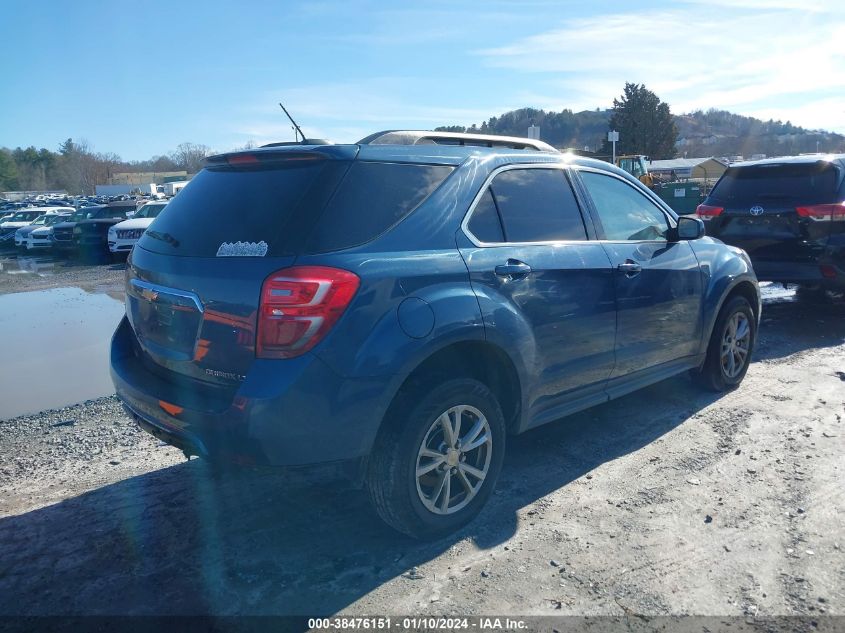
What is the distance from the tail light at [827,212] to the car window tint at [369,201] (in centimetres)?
578

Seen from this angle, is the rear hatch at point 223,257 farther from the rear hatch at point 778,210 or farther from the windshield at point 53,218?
the windshield at point 53,218

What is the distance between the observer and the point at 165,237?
3656mm

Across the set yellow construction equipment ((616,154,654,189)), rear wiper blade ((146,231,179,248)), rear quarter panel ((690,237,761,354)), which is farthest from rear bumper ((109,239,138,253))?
yellow construction equipment ((616,154,654,189))

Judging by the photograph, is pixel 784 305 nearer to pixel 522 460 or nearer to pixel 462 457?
pixel 522 460

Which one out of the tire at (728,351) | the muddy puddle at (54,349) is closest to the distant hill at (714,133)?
the muddy puddle at (54,349)

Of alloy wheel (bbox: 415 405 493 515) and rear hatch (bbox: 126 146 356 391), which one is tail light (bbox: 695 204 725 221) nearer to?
alloy wheel (bbox: 415 405 493 515)

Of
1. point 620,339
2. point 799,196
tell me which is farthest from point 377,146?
point 799,196

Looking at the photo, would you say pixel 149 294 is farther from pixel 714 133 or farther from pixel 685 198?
pixel 714 133

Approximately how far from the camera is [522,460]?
456 cm

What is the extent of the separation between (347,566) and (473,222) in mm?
1825

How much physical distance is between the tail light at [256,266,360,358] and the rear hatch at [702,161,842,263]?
6.57 metres

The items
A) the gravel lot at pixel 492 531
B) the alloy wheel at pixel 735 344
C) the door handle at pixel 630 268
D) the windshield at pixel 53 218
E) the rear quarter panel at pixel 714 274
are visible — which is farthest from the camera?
the windshield at pixel 53 218

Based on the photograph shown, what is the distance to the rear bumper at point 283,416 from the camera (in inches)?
116

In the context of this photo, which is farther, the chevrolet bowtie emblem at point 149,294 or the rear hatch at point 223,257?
the chevrolet bowtie emblem at point 149,294
